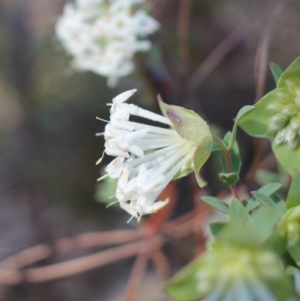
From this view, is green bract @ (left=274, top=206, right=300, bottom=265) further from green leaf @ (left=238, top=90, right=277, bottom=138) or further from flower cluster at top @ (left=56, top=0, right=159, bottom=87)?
flower cluster at top @ (left=56, top=0, right=159, bottom=87)

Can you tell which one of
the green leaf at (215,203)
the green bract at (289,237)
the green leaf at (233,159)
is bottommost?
the green bract at (289,237)

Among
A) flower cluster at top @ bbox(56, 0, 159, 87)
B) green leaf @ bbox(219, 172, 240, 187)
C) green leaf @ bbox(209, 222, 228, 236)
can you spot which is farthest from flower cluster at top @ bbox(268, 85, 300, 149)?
flower cluster at top @ bbox(56, 0, 159, 87)

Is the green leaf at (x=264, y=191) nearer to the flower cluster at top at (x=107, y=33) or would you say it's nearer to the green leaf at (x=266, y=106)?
the green leaf at (x=266, y=106)

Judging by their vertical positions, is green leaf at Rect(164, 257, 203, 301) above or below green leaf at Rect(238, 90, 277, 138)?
below

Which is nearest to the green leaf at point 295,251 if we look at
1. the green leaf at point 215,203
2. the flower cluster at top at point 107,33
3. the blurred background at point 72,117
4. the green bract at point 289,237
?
the green bract at point 289,237

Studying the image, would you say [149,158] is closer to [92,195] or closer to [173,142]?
[173,142]
